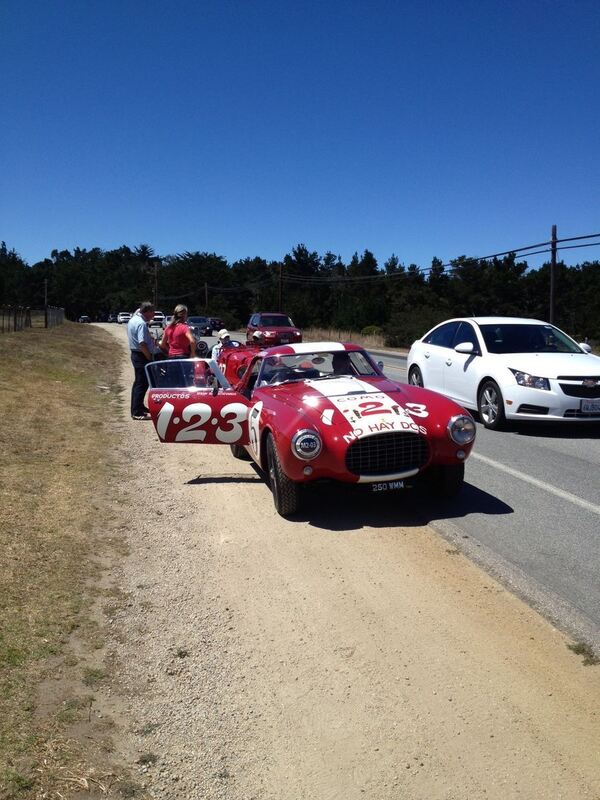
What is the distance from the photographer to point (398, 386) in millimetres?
7086

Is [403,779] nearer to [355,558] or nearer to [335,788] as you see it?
[335,788]

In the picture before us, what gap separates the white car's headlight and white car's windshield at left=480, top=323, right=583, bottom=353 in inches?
37.0

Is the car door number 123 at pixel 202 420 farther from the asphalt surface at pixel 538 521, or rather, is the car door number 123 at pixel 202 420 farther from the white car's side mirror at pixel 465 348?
the white car's side mirror at pixel 465 348

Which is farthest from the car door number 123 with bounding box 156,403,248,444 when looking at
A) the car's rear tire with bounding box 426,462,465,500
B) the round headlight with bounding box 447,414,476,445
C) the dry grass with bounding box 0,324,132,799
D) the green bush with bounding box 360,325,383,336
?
the green bush with bounding box 360,325,383,336

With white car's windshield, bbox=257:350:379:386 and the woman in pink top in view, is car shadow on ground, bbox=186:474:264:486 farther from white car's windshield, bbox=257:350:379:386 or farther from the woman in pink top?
the woman in pink top

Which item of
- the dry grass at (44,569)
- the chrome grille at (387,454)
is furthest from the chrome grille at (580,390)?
the dry grass at (44,569)

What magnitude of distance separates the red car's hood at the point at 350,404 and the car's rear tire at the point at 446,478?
57 centimetres

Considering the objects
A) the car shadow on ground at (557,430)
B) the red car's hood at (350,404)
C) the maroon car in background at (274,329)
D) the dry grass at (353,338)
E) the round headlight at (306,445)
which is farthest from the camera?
the dry grass at (353,338)

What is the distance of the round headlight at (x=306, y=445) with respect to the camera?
18.7 feet

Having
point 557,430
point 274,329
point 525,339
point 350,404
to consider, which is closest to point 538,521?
point 350,404

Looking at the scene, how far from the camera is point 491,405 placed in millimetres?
10516

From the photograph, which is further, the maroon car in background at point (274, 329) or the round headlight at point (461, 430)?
the maroon car in background at point (274, 329)

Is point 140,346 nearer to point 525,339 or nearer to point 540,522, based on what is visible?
point 525,339

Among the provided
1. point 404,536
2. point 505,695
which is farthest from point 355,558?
point 505,695
